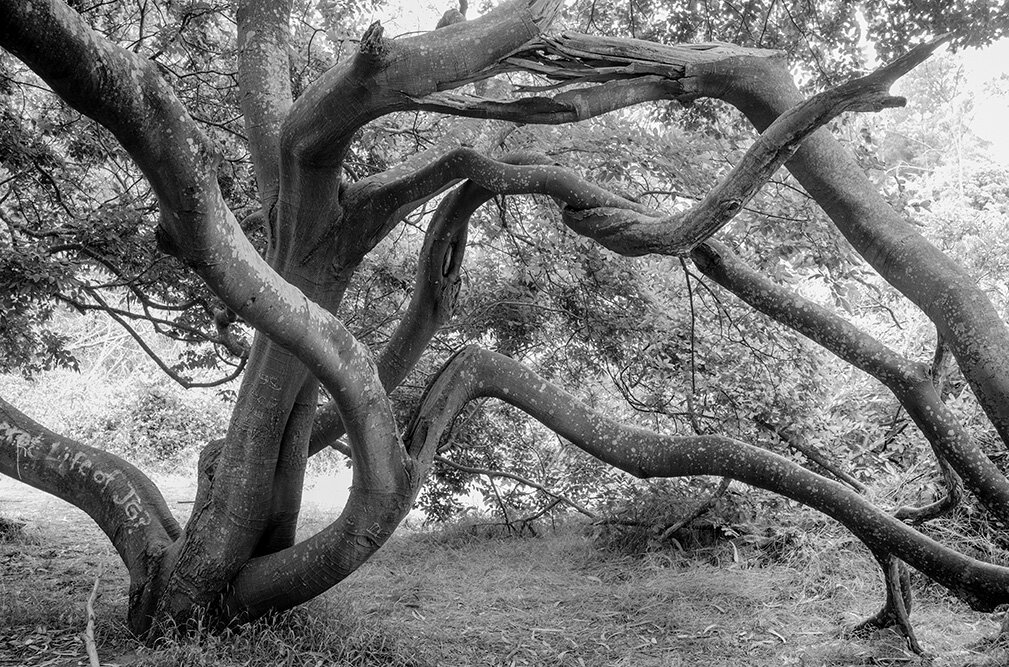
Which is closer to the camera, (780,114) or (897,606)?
(780,114)

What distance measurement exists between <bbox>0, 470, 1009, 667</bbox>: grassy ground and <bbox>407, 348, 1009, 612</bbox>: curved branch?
2.61 feet

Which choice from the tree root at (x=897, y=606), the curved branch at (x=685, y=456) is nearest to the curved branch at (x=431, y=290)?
the curved branch at (x=685, y=456)

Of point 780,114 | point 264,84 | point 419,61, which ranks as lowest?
A: point 419,61

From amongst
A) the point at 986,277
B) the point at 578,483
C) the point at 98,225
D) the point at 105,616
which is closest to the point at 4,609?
the point at 105,616

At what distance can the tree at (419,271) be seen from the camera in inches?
102

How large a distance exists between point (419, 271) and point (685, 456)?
6.22ft

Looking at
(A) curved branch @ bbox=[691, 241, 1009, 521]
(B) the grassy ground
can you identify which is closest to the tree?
(A) curved branch @ bbox=[691, 241, 1009, 521]

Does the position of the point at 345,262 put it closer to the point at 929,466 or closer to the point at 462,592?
the point at 462,592

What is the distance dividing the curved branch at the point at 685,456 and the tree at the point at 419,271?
12 mm

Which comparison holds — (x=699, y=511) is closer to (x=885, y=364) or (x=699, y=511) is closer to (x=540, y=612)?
(x=540, y=612)

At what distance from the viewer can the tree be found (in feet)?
8.46

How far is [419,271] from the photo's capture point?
14.5 ft

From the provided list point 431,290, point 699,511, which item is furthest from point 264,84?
point 699,511

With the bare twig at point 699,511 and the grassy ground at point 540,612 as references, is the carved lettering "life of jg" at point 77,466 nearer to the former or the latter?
the grassy ground at point 540,612
